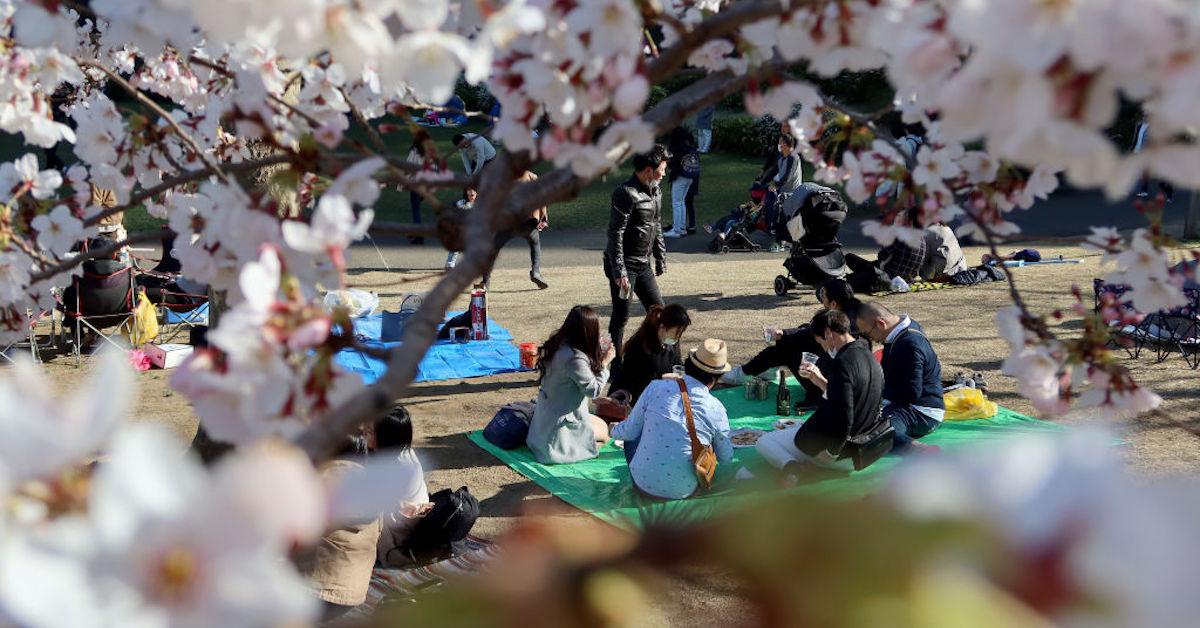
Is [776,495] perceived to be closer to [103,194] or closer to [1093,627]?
[1093,627]

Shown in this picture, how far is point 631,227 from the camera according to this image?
→ 26.3 feet

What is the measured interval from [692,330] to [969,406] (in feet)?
9.97

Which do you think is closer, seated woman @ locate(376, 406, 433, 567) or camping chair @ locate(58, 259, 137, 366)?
seated woman @ locate(376, 406, 433, 567)

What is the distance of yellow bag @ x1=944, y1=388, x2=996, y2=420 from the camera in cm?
658

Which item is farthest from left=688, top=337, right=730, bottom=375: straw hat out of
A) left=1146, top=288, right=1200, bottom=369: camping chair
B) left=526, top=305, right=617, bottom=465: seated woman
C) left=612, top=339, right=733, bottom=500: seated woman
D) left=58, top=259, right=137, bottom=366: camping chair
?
left=58, top=259, right=137, bottom=366: camping chair

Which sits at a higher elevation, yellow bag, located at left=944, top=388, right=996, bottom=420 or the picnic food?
yellow bag, located at left=944, top=388, right=996, bottom=420

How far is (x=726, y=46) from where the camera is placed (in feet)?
7.86

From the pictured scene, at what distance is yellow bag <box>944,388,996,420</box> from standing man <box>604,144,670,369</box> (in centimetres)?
241

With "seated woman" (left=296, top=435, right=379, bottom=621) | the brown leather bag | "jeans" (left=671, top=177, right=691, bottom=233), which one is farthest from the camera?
"jeans" (left=671, top=177, right=691, bottom=233)

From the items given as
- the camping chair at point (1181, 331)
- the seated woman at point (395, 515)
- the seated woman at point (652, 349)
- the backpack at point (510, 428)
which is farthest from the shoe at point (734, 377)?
the seated woman at point (395, 515)

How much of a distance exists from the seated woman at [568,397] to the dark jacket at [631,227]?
1.61m

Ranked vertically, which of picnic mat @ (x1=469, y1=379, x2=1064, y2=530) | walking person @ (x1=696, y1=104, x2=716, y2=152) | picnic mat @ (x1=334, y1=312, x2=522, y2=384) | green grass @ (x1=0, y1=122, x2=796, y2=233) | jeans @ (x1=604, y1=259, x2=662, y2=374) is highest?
walking person @ (x1=696, y1=104, x2=716, y2=152)

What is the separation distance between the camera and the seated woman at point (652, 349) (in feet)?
22.1

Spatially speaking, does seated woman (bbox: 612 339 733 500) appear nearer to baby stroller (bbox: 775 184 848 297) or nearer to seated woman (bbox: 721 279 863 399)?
seated woman (bbox: 721 279 863 399)
